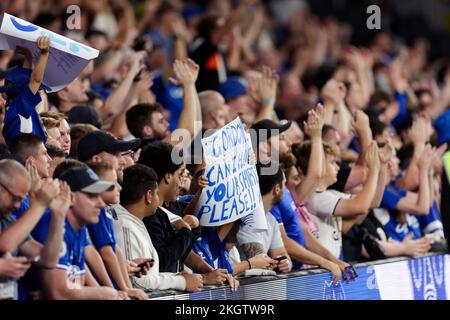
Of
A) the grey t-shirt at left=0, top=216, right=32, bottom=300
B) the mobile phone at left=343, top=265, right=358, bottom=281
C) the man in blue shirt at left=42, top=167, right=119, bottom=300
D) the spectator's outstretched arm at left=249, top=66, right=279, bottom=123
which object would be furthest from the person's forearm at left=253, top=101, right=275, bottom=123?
the grey t-shirt at left=0, top=216, right=32, bottom=300

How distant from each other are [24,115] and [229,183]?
4.19 ft

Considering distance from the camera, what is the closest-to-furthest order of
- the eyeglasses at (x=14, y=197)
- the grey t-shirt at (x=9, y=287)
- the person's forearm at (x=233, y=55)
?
the grey t-shirt at (x=9, y=287), the eyeglasses at (x=14, y=197), the person's forearm at (x=233, y=55)

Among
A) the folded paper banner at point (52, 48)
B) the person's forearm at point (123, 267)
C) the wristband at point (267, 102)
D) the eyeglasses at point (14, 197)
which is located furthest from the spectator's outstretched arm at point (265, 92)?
the eyeglasses at point (14, 197)

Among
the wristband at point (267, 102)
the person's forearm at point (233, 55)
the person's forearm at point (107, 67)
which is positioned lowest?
the wristband at point (267, 102)

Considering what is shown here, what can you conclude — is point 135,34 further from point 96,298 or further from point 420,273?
point 96,298

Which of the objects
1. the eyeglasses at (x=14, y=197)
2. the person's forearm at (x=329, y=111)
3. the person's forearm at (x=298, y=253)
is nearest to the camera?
the eyeglasses at (x=14, y=197)

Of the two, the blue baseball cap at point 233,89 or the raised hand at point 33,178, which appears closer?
the raised hand at point 33,178

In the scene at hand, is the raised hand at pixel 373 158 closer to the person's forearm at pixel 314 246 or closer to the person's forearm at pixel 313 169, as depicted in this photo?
the person's forearm at pixel 313 169

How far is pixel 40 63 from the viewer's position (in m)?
6.30

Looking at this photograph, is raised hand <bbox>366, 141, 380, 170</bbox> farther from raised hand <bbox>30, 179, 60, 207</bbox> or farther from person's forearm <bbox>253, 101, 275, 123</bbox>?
raised hand <bbox>30, 179, 60, 207</bbox>

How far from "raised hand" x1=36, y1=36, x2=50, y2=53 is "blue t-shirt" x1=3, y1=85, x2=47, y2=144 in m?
0.28

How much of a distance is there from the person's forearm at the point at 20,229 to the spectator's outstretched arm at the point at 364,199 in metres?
3.39

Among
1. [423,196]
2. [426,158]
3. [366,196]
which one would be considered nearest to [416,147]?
[426,158]

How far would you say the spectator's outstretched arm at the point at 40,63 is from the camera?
20.6ft
